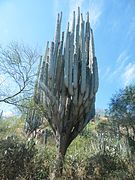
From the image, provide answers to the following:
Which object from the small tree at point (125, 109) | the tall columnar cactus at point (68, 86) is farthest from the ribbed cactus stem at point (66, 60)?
the small tree at point (125, 109)

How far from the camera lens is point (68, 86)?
9.35m

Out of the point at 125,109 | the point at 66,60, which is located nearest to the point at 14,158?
the point at 66,60

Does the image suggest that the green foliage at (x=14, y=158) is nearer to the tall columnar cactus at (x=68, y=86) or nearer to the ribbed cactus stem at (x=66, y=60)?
the tall columnar cactus at (x=68, y=86)

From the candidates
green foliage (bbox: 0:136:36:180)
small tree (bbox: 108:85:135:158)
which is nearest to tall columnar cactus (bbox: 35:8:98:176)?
green foliage (bbox: 0:136:36:180)

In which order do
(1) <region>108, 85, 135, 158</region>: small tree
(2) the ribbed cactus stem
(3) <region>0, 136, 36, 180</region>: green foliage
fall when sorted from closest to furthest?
(3) <region>0, 136, 36, 180</region>: green foliage
(2) the ribbed cactus stem
(1) <region>108, 85, 135, 158</region>: small tree

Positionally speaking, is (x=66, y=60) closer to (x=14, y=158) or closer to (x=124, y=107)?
(x=14, y=158)

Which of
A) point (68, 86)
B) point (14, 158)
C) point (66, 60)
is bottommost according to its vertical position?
point (14, 158)

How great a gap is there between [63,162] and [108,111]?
12297mm

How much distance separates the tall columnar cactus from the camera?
9414mm

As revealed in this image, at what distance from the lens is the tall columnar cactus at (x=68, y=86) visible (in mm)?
9414

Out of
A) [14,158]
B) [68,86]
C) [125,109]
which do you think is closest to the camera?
[14,158]

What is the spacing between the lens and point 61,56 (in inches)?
402

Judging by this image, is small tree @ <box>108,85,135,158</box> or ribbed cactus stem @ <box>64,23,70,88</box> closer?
ribbed cactus stem @ <box>64,23,70,88</box>

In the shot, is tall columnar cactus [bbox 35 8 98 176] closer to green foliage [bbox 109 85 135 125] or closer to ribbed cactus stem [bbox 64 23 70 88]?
ribbed cactus stem [bbox 64 23 70 88]
